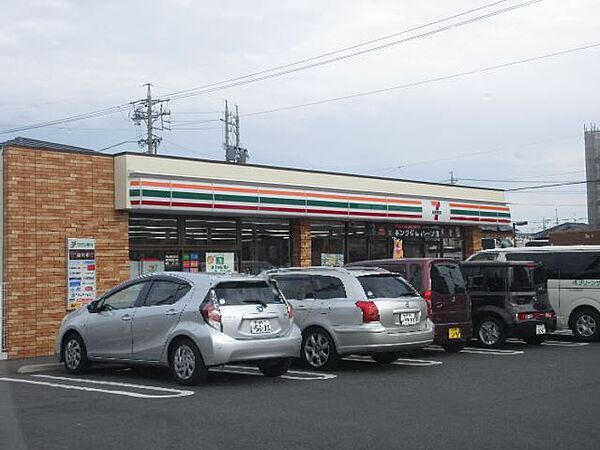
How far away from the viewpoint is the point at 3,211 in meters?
15.5

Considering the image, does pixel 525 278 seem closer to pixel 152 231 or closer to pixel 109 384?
pixel 152 231

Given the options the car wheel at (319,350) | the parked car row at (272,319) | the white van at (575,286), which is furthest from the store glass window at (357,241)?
the car wheel at (319,350)

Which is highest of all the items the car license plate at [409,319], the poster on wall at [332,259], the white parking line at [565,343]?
the poster on wall at [332,259]

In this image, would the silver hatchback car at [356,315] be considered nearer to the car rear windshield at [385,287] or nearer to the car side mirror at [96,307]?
the car rear windshield at [385,287]

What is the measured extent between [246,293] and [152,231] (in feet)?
22.9

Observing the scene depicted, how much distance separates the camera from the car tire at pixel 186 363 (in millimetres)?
10836

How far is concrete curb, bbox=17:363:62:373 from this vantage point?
13492mm

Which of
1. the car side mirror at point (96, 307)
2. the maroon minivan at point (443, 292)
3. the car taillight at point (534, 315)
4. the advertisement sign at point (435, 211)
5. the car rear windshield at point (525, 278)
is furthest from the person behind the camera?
the advertisement sign at point (435, 211)

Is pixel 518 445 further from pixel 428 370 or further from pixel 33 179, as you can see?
pixel 33 179

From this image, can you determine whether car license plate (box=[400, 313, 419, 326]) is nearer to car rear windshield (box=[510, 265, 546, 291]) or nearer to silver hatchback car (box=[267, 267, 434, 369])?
silver hatchback car (box=[267, 267, 434, 369])

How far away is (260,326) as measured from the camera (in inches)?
444

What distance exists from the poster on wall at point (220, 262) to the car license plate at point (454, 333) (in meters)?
6.33

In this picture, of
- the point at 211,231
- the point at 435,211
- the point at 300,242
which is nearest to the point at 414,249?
the point at 435,211

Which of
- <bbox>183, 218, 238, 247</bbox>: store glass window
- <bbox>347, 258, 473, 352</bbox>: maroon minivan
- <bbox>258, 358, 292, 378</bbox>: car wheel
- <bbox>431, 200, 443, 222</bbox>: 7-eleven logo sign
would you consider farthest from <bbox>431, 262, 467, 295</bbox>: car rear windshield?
<bbox>431, 200, 443, 222</bbox>: 7-eleven logo sign
